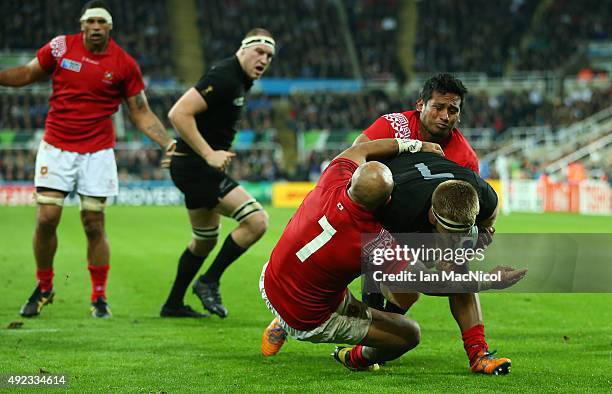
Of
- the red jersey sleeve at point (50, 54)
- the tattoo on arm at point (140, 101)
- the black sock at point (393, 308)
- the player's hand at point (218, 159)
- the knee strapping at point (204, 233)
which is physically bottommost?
the knee strapping at point (204, 233)

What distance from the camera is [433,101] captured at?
19.3 feet

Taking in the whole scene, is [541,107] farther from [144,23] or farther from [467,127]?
[144,23]

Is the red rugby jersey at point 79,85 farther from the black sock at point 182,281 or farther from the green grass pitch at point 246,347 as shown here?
the green grass pitch at point 246,347

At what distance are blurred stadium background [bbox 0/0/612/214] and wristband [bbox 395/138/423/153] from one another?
2534cm

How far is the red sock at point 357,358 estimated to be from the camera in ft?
18.7

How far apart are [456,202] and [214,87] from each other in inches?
145

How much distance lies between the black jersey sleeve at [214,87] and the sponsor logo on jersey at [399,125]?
2.22 metres

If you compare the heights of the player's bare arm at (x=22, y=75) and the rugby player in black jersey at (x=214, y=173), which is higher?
the player's bare arm at (x=22, y=75)

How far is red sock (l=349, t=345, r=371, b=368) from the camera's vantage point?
18.7 feet

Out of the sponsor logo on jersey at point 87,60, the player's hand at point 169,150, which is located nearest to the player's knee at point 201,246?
the player's hand at point 169,150

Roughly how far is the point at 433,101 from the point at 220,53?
1532 inches

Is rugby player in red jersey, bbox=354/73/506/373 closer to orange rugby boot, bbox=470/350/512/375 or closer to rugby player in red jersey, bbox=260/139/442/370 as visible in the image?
orange rugby boot, bbox=470/350/512/375

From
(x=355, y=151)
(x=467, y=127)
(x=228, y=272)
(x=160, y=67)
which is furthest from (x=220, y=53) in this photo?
(x=355, y=151)

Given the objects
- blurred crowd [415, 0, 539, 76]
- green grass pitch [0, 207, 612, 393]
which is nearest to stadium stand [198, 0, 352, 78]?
blurred crowd [415, 0, 539, 76]
